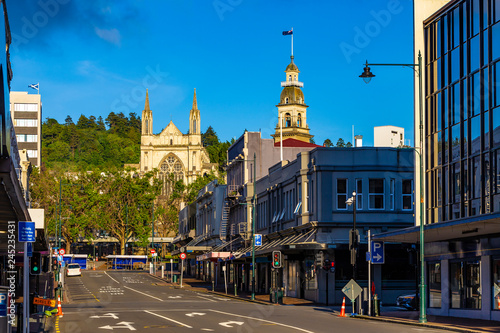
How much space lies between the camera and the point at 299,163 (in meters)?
50.6

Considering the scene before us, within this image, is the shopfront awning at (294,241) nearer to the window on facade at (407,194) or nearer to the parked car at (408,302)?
the window on facade at (407,194)

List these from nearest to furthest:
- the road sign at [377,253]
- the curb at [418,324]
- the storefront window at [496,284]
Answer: the curb at [418,324], the storefront window at [496,284], the road sign at [377,253]

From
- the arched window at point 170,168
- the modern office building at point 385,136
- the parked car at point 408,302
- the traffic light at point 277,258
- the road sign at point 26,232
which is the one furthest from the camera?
the arched window at point 170,168

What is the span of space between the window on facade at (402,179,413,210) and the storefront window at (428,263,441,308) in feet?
38.6

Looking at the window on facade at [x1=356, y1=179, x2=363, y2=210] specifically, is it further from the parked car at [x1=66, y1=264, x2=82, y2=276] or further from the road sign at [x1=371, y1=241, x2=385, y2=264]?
the parked car at [x1=66, y1=264, x2=82, y2=276]

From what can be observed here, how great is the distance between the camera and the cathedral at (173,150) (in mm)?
177750

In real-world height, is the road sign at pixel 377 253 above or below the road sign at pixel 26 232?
below

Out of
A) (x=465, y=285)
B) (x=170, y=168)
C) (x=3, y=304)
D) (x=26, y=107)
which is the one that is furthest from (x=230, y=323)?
(x=170, y=168)

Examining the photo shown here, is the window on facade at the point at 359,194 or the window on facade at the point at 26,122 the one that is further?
the window on facade at the point at 26,122

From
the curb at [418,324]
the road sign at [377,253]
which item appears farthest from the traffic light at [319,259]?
the curb at [418,324]

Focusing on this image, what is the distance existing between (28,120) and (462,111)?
131 metres

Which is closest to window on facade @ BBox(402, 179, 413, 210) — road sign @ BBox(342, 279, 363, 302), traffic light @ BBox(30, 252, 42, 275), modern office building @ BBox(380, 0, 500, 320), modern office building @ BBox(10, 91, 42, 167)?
modern office building @ BBox(380, 0, 500, 320)

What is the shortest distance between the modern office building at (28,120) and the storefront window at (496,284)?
434 ft

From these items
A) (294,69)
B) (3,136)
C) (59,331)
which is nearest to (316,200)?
(59,331)
